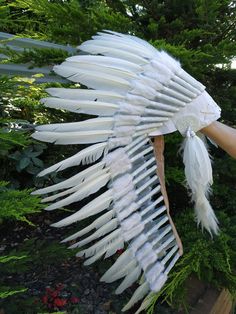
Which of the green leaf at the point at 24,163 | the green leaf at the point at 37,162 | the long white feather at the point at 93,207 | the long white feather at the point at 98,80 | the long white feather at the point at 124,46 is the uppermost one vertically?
the long white feather at the point at 124,46

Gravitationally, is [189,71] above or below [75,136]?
above

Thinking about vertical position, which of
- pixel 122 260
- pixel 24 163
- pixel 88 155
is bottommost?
pixel 24 163

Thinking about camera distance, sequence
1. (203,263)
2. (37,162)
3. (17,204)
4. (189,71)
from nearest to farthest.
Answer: (17,204) < (203,263) < (189,71) < (37,162)

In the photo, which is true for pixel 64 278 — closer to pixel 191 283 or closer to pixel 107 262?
pixel 107 262

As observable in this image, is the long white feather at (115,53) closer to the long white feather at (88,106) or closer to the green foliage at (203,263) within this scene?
the long white feather at (88,106)

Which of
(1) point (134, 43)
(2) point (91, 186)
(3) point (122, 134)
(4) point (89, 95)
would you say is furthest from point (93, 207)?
(1) point (134, 43)

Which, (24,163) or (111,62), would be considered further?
(24,163)

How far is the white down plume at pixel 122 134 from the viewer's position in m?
1.45

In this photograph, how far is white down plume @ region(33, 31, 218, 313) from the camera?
1450 mm

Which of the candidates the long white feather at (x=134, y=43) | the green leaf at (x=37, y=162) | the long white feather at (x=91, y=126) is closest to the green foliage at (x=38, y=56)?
the green leaf at (x=37, y=162)

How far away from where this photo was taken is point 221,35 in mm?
2668

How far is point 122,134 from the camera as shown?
146 centimetres

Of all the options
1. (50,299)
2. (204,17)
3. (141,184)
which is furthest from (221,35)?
(50,299)

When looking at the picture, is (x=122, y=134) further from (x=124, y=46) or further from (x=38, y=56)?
(x=38, y=56)
